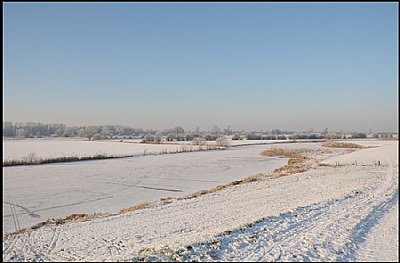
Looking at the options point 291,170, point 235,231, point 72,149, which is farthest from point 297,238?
point 72,149

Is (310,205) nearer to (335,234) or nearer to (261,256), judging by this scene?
(335,234)

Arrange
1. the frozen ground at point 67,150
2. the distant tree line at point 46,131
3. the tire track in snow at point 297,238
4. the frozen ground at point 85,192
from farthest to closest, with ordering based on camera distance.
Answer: the distant tree line at point 46,131
the frozen ground at point 67,150
the frozen ground at point 85,192
the tire track in snow at point 297,238

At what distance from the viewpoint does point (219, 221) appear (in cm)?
759

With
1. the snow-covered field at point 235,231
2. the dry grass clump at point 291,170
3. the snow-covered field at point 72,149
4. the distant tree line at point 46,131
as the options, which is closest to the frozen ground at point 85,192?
the snow-covered field at point 235,231

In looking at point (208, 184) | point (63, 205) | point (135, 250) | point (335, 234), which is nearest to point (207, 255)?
point (135, 250)

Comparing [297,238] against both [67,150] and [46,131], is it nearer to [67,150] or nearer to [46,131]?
[67,150]

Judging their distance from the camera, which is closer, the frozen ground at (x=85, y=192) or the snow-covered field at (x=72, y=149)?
the frozen ground at (x=85, y=192)

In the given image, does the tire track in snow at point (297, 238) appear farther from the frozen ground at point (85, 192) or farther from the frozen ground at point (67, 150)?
the frozen ground at point (67, 150)

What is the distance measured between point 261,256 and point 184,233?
84.9 inches

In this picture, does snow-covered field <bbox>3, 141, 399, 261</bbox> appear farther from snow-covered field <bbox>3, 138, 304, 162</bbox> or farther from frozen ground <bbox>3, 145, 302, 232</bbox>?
snow-covered field <bbox>3, 138, 304, 162</bbox>

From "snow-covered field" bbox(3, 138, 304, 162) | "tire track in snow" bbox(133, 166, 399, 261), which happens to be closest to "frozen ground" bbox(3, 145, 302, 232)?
"tire track in snow" bbox(133, 166, 399, 261)

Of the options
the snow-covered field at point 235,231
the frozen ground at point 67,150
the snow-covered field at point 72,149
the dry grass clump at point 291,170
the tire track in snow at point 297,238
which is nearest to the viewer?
the tire track in snow at point 297,238

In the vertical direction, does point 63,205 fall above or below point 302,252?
below

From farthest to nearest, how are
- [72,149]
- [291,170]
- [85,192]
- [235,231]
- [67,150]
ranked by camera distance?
1. [72,149]
2. [67,150]
3. [291,170]
4. [85,192]
5. [235,231]
